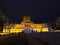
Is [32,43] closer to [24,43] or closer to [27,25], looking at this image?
[24,43]

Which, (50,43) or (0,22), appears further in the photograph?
(0,22)

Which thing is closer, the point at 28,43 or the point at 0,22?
the point at 28,43

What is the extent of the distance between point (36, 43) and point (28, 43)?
0.08 m

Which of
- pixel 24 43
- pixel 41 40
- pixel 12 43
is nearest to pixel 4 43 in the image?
pixel 12 43

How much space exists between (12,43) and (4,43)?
3.3 inches

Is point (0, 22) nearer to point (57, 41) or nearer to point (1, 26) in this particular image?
point (1, 26)

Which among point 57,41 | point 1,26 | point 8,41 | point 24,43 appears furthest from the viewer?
point 1,26

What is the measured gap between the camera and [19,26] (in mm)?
59531

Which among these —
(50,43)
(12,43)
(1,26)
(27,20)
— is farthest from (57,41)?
(27,20)

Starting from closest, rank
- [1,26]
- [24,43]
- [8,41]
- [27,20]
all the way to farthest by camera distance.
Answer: [24,43], [8,41], [1,26], [27,20]

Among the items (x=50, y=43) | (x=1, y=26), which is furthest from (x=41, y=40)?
(x=1, y=26)

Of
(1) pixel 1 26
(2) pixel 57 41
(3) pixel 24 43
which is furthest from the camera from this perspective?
(1) pixel 1 26

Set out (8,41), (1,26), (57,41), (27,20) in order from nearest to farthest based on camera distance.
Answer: (57,41) < (8,41) < (1,26) < (27,20)

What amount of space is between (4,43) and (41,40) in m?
0.37
